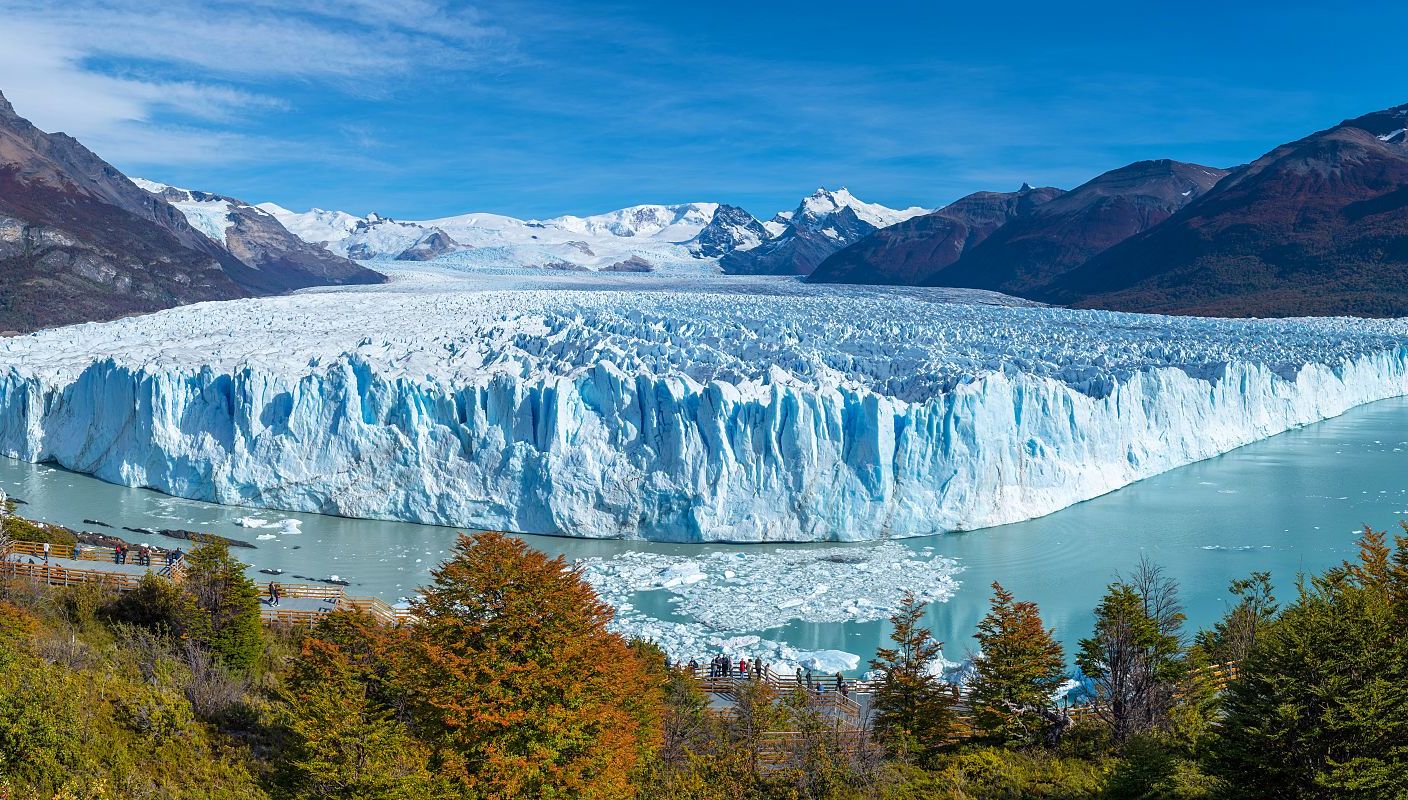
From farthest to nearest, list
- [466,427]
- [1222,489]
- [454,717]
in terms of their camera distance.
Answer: [1222,489], [466,427], [454,717]

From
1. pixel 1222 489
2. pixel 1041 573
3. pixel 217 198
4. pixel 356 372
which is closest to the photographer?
pixel 1041 573

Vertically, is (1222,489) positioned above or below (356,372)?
below

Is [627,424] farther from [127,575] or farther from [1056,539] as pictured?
[127,575]

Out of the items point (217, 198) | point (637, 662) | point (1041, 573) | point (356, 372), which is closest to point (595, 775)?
point (637, 662)

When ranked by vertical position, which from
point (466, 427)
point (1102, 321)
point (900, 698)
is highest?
point (1102, 321)

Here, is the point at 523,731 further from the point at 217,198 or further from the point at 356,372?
the point at 217,198

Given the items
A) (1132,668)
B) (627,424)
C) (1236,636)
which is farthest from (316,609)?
(1236,636)

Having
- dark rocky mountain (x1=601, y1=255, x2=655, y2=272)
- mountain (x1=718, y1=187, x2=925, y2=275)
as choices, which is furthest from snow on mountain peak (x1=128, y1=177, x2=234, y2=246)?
mountain (x1=718, y1=187, x2=925, y2=275)

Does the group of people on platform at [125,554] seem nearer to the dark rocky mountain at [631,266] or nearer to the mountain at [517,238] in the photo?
the mountain at [517,238]
